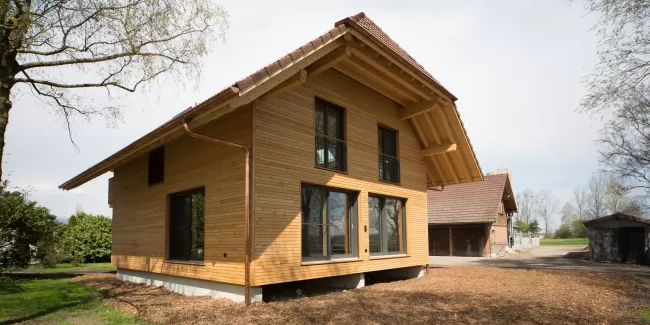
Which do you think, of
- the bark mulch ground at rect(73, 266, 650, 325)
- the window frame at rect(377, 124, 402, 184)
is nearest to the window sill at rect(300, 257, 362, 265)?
the bark mulch ground at rect(73, 266, 650, 325)

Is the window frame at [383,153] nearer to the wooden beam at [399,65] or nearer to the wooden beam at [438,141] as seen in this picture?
the wooden beam at [438,141]

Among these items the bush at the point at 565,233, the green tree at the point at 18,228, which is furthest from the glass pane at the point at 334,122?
the bush at the point at 565,233

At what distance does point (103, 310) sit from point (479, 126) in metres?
16.1

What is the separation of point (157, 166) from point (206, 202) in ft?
10.8

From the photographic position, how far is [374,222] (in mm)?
11344

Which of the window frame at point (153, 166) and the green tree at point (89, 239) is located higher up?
the window frame at point (153, 166)

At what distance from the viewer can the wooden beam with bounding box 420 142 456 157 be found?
1313 cm

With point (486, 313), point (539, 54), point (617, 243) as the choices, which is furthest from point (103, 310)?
point (617, 243)

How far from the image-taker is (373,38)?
29.2 feet

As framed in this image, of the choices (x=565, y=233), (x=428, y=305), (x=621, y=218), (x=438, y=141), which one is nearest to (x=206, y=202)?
(x=428, y=305)

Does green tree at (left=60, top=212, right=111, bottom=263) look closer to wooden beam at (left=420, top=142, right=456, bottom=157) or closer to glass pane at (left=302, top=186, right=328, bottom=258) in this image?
glass pane at (left=302, top=186, right=328, bottom=258)

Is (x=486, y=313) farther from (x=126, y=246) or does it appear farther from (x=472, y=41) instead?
(x=126, y=246)

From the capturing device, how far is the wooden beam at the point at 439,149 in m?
13.1

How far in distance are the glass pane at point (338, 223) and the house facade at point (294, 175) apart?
0.04 meters
